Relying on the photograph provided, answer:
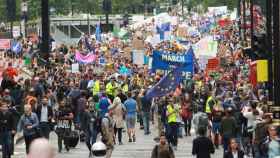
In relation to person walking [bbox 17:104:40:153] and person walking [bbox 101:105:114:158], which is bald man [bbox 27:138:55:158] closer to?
person walking [bbox 17:104:40:153]

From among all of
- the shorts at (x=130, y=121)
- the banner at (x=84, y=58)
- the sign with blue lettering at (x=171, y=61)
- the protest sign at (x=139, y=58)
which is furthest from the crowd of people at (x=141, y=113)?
the protest sign at (x=139, y=58)

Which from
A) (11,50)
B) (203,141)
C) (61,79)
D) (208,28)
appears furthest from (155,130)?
(208,28)

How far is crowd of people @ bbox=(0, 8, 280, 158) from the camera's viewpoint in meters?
19.0

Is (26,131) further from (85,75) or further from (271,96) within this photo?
(85,75)

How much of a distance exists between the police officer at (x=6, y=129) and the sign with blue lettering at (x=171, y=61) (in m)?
8.19

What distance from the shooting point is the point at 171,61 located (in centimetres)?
2875

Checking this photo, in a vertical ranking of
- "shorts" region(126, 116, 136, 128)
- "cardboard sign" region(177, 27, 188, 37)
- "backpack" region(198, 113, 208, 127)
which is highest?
"cardboard sign" region(177, 27, 188, 37)

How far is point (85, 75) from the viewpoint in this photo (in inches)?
1400

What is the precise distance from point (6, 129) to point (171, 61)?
28.9 feet

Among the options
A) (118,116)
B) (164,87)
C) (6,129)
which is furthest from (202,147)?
(118,116)

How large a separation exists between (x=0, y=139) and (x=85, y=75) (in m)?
14.2

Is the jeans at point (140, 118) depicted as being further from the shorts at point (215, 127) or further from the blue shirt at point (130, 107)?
the shorts at point (215, 127)

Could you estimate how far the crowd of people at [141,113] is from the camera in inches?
749

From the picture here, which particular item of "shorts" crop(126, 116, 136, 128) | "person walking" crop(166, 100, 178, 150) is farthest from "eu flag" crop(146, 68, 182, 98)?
"shorts" crop(126, 116, 136, 128)
